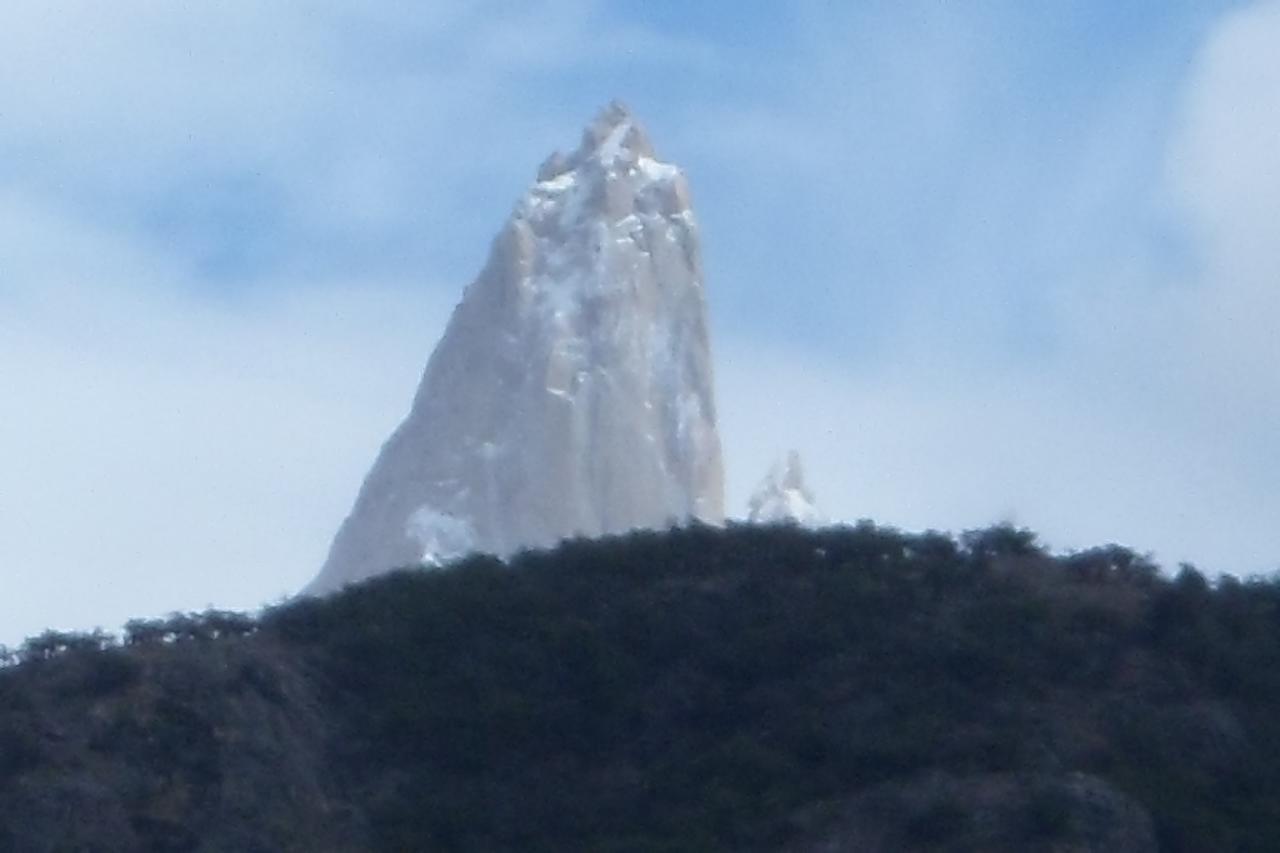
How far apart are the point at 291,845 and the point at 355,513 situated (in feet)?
173

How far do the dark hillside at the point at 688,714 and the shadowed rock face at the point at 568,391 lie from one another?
139 feet

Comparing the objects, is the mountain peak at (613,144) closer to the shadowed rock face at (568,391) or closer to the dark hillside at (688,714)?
the shadowed rock face at (568,391)

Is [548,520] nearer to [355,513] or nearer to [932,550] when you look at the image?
[355,513]

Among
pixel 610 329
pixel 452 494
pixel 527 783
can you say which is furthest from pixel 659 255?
pixel 527 783

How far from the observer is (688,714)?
25109mm

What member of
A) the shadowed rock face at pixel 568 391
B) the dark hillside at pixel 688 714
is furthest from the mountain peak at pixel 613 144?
the dark hillside at pixel 688 714

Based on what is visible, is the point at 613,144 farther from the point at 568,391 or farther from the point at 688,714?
the point at 688,714

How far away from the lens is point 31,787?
74.4 feet

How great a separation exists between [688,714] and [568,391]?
49069 millimetres

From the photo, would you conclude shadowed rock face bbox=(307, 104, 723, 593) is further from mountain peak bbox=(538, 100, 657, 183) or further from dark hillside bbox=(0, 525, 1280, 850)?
dark hillside bbox=(0, 525, 1280, 850)

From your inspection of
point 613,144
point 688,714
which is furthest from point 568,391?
point 688,714

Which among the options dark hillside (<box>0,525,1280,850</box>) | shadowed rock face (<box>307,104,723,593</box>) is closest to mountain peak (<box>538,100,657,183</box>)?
shadowed rock face (<box>307,104,723,593</box>)

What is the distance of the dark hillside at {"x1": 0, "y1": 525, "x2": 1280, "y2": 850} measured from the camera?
22.5 m

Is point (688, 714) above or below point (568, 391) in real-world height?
below
